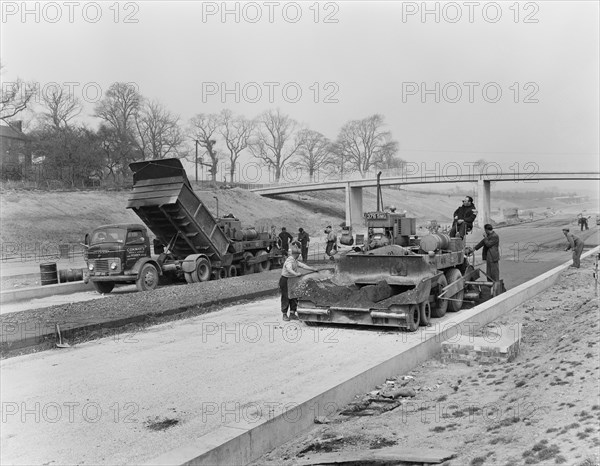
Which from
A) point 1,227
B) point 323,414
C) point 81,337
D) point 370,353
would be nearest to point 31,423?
point 323,414

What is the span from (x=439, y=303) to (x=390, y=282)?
1500 millimetres

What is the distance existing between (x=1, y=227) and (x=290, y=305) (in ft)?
89.1

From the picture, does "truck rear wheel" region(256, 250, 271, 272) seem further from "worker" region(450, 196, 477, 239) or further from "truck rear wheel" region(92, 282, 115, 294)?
"worker" region(450, 196, 477, 239)

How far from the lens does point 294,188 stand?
213ft

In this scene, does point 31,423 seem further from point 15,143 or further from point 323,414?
point 15,143

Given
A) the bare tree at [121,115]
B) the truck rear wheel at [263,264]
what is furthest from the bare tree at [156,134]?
the truck rear wheel at [263,264]

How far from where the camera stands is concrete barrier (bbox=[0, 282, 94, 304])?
1517 centimetres

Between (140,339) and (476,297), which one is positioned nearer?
(140,339)

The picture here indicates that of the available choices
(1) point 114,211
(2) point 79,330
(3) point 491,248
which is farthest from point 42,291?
(1) point 114,211

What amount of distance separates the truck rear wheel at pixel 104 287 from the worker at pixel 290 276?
21.8ft

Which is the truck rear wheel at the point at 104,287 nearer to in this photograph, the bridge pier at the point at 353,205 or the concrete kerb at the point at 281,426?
the concrete kerb at the point at 281,426

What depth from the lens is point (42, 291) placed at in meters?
15.9

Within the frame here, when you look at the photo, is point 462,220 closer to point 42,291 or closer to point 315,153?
point 42,291

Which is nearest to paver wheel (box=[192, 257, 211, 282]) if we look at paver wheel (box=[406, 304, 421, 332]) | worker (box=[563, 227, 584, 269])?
paver wheel (box=[406, 304, 421, 332])
